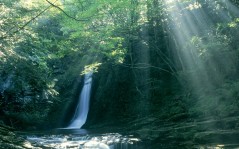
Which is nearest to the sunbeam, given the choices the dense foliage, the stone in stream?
the dense foliage

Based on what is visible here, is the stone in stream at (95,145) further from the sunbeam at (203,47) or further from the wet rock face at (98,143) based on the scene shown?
the sunbeam at (203,47)

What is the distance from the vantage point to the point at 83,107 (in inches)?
888

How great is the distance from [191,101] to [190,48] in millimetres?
3478

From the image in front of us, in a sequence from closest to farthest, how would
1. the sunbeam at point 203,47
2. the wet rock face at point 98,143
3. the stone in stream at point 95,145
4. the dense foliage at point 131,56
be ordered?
the wet rock face at point 98,143 → the stone in stream at point 95,145 → the dense foliage at point 131,56 → the sunbeam at point 203,47

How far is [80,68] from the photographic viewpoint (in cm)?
2567

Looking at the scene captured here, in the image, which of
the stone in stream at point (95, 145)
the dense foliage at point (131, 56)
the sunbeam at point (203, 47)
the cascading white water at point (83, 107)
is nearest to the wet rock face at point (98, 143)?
the stone in stream at point (95, 145)

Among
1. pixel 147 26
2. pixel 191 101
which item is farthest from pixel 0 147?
pixel 147 26

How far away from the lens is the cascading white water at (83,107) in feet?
69.6

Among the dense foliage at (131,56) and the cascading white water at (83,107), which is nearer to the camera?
the dense foliage at (131,56)

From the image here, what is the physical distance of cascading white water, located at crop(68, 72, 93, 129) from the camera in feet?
69.6

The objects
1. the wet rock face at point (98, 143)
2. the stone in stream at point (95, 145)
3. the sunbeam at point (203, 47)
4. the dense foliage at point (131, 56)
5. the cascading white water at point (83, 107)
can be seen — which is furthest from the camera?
the cascading white water at point (83, 107)

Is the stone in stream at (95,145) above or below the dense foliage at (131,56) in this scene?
below

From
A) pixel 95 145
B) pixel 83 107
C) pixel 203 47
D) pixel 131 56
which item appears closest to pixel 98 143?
pixel 95 145

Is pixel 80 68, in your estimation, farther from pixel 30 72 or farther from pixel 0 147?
pixel 0 147
